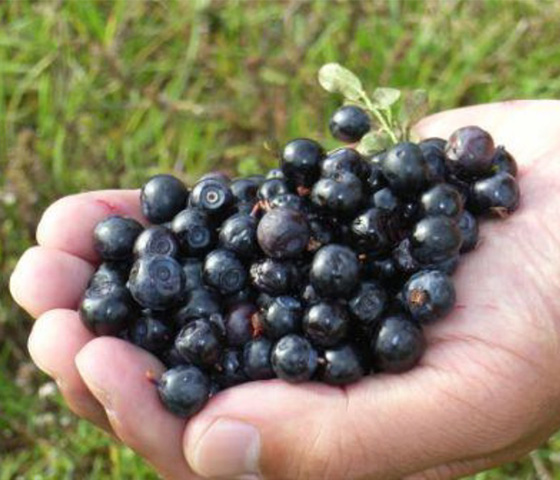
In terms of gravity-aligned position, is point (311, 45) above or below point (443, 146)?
below

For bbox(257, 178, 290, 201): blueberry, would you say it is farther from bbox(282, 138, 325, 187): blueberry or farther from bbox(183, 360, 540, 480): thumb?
bbox(183, 360, 540, 480): thumb

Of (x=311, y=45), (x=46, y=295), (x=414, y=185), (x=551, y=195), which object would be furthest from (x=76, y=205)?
(x=311, y=45)

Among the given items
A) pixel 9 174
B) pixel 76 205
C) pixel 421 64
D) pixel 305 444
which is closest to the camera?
pixel 305 444

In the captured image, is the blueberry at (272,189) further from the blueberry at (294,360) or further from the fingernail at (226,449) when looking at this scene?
the fingernail at (226,449)

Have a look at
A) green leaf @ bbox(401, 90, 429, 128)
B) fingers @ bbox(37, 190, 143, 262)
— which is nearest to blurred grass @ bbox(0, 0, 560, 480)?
green leaf @ bbox(401, 90, 429, 128)

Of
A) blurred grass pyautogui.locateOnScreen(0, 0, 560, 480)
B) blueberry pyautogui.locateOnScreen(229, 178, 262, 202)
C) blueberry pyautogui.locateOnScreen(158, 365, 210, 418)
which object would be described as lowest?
blurred grass pyautogui.locateOnScreen(0, 0, 560, 480)

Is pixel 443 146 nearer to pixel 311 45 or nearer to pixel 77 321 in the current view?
pixel 77 321

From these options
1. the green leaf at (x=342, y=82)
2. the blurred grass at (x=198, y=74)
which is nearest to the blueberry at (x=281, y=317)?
the green leaf at (x=342, y=82)
